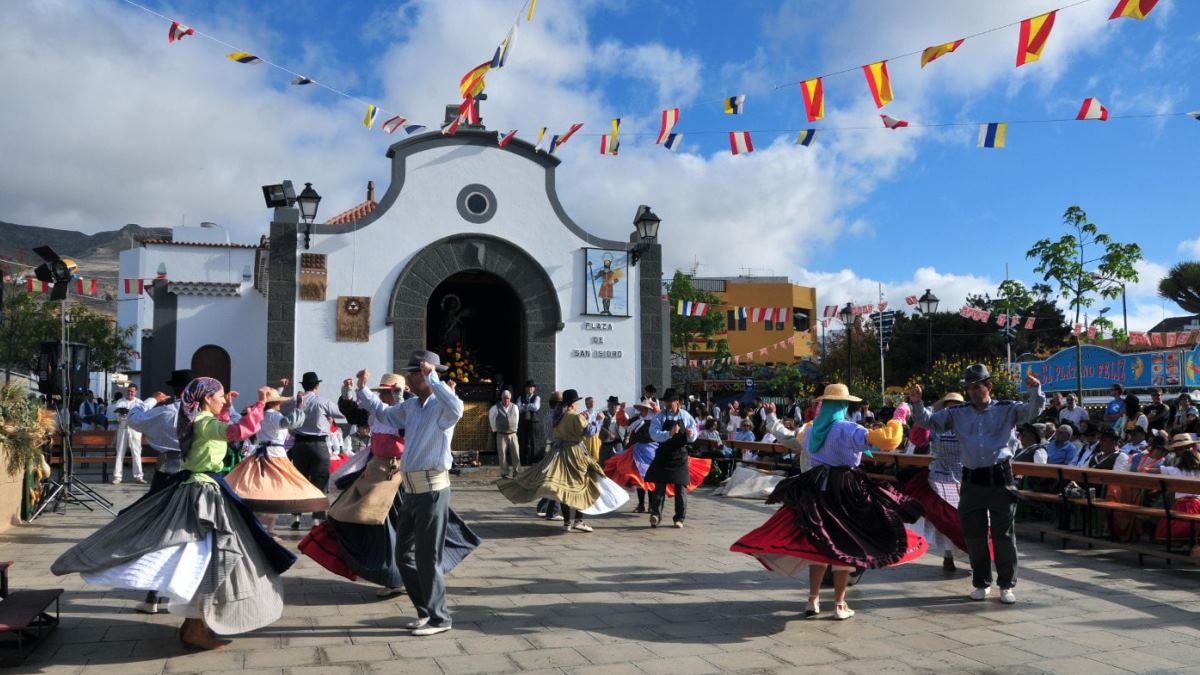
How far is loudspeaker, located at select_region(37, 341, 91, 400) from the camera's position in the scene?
432 inches

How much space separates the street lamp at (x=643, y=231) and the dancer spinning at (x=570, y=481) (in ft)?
28.1

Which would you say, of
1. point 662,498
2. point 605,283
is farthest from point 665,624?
point 605,283

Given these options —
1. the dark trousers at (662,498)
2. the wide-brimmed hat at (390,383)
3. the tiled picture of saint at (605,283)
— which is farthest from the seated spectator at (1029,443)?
the tiled picture of saint at (605,283)

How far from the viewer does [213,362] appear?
19.4 m

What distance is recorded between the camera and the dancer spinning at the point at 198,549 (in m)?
4.67

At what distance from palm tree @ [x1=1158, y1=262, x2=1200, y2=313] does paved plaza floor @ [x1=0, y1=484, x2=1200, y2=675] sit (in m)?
48.0

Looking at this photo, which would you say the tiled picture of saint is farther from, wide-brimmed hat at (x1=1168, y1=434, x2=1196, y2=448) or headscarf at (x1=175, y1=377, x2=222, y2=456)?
headscarf at (x1=175, y1=377, x2=222, y2=456)

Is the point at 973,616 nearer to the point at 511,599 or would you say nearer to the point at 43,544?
the point at 511,599

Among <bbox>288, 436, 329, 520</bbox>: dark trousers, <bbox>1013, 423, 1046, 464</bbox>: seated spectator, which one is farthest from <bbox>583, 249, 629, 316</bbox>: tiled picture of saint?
<bbox>288, 436, 329, 520</bbox>: dark trousers

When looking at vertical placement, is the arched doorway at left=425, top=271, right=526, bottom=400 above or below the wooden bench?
above

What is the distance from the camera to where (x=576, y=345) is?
60.6 ft

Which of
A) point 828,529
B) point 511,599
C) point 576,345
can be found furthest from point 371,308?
point 828,529

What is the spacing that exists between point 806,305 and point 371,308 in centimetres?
4346

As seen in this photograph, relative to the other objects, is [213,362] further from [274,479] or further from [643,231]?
[274,479]
